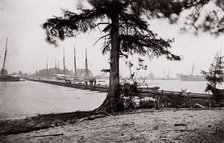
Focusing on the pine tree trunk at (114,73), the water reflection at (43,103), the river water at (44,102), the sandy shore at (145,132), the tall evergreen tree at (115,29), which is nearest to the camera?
the sandy shore at (145,132)

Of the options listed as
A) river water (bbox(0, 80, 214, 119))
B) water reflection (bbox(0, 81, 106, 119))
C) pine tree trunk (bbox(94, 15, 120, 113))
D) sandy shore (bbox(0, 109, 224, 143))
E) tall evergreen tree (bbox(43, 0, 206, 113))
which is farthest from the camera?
river water (bbox(0, 80, 214, 119))

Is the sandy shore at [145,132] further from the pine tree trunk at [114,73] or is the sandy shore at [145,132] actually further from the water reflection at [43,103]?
the water reflection at [43,103]

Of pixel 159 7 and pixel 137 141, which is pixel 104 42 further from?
pixel 137 141

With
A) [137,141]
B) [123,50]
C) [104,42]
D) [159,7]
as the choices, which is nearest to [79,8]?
[104,42]

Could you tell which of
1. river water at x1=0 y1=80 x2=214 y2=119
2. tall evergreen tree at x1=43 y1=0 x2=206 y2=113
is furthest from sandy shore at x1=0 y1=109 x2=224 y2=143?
river water at x1=0 y1=80 x2=214 y2=119

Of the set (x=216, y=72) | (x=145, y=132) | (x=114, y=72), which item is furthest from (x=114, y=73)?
(x=216, y=72)

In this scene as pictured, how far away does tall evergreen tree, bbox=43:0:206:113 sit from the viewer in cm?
918

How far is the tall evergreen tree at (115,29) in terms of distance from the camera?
918 cm

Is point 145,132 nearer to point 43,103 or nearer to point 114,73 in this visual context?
point 114,73

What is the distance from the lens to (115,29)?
1002cm

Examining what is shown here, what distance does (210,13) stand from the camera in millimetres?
5695

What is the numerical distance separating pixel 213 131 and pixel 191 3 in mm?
3212

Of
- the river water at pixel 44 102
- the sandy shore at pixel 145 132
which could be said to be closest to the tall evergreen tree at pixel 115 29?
the sandy shore at pixel 145 132

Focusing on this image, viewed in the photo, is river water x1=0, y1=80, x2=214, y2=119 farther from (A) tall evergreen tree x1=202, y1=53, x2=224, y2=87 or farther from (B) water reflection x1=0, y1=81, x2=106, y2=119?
(A) tall evergreen tree x1=202, y1=53, x2=224, y2=87
